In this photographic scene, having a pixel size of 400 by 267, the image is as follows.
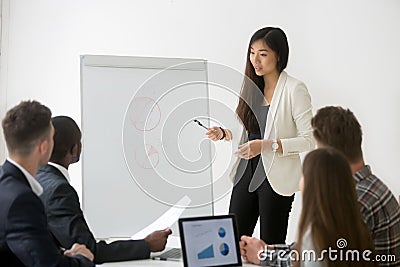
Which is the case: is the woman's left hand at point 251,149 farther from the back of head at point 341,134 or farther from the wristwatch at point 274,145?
the back of head at point 341,134

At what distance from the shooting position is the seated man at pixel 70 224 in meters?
2.03

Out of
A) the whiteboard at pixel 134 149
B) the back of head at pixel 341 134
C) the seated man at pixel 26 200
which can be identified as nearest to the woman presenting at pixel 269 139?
the whiteboard at pixel 134 149

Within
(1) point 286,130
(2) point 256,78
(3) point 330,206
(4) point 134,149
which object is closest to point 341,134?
(3) point 330,206

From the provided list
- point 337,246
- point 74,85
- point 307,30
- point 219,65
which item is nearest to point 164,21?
point 219,65

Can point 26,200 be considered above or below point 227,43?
below

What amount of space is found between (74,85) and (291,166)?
55.2 inches

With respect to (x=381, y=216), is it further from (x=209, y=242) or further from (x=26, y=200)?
(x=26, y=200)

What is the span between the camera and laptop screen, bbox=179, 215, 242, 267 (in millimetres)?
1869

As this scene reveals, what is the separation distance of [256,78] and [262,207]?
0.61 m

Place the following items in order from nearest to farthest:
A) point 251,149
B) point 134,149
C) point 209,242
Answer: point 209,242 → point 251,149 → point 134,149

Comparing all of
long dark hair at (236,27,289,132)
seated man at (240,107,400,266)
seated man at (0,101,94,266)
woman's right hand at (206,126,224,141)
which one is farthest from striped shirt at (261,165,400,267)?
woman's right hand at (206,126,224,141)

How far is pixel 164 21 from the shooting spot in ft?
12.1

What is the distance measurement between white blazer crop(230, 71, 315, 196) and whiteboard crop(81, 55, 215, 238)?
55 centimetres

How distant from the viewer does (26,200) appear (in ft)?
5.76
